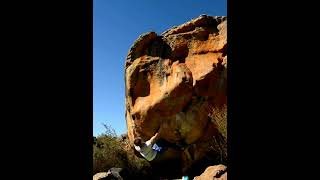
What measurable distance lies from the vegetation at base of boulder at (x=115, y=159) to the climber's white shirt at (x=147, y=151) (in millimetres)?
899

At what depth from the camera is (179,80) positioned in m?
12.9

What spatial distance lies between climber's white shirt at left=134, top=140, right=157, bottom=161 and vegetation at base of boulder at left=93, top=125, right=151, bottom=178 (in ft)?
2.95

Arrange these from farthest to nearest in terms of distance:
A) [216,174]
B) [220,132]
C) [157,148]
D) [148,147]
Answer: [157,148], [148,147], [220,132], [216,174]

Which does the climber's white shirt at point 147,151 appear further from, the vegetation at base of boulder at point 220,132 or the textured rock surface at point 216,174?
the textured rock surface at point 216,174

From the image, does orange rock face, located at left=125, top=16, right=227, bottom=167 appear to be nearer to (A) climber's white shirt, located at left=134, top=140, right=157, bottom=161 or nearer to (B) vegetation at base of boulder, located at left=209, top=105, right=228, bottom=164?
(B) vegetation at base of boulder, located at left=209, top=105, right=228, bottom=164

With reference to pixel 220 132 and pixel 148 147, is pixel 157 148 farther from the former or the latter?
pixel 220 132

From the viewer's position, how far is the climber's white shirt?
42.1 feet

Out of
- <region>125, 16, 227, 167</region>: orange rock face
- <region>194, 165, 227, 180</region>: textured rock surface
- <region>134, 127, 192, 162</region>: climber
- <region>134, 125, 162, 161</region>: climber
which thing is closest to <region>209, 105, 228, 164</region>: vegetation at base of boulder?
<region>125, 16, 227, 167</region>: orange rock face

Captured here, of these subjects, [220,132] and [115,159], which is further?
[115,159]

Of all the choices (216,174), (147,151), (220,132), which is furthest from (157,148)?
(216,174)

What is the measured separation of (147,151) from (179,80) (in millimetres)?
2682
